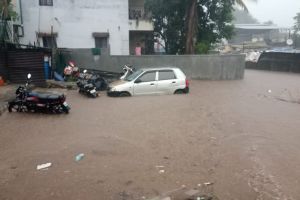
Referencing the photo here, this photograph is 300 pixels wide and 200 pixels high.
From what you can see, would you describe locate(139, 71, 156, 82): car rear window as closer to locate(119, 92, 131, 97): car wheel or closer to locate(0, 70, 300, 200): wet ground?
locate(119, 92, 131, 97): car wheel

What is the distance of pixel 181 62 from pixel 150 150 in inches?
568

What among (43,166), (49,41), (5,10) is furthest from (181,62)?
(43,166)

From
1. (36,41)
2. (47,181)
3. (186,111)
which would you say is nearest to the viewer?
(47,181)

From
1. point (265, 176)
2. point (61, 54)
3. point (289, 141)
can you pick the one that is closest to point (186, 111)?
point (289, 141)

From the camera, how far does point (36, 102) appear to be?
11.5 metres

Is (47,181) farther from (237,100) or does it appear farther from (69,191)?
(237,100)

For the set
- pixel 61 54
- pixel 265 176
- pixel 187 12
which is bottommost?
pixel 265 176

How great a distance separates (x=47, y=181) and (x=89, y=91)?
9.34 metres

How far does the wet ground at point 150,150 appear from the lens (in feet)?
20.4

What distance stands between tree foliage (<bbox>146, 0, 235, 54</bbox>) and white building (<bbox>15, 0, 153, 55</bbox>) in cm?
180

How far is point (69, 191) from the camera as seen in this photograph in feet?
19.7

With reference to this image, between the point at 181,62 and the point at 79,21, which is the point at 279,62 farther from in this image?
the point at 79,21

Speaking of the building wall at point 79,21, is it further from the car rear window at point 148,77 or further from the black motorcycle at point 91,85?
the car rear window at point 148,77

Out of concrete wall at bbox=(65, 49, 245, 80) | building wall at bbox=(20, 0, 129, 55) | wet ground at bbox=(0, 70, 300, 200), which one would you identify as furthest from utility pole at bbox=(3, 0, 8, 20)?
building wall at bbox=(20, 0, 129, 55)
